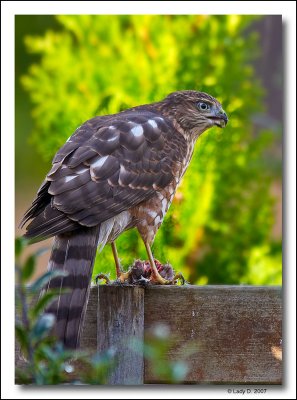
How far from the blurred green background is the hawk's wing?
0.55 metres

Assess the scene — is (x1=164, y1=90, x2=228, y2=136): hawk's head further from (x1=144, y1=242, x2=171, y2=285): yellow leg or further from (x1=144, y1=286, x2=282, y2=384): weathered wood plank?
(x1=144, y1=286, x2=282, y2=384): weathered wood plank

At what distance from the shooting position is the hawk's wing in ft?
7.75

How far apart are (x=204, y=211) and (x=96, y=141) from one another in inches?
56.2

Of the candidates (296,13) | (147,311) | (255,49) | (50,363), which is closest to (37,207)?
(147,311)

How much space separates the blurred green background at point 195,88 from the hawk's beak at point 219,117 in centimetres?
37

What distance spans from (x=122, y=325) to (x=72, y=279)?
237mm

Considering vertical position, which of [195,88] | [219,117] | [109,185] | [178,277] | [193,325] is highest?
[195,88]

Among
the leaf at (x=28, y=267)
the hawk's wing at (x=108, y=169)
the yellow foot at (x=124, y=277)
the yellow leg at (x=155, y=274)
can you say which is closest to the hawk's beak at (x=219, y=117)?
the hawk's wing at (x=108, y=169)

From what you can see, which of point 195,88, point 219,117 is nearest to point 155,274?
point 219,117

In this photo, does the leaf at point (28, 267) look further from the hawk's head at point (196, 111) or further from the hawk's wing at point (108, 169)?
the hawk's head at point (196, 111)

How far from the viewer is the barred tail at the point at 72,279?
225cm

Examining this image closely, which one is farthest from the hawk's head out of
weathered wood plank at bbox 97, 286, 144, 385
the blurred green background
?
weathered wood plank at bbox 97, 286, 144, 385

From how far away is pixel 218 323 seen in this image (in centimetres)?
246

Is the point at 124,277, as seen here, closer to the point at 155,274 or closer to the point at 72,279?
the point at 155,274
